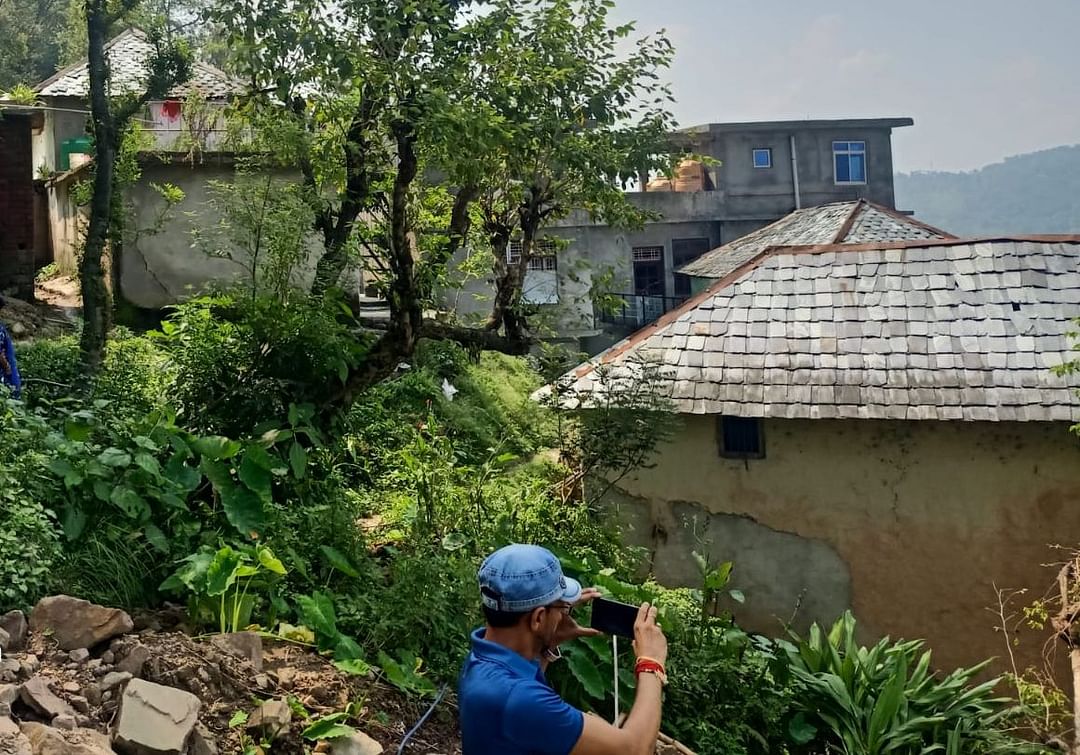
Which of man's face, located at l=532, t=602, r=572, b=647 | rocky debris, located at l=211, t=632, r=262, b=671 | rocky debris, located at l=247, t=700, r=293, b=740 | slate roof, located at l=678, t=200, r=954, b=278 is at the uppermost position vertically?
slate roof, located at l=678, t=200, r=954, b=278

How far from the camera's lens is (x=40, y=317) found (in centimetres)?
1430

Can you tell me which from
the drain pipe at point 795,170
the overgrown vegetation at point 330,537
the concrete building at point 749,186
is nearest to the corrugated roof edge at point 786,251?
the overgrown vegetation at point 330,537

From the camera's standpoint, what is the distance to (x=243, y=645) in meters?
5.24

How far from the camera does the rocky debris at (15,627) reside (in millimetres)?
4613

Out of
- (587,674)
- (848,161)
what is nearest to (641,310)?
(848,161)

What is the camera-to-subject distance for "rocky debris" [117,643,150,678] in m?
4.64

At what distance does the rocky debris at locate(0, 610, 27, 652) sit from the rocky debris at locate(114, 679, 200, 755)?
0.72m

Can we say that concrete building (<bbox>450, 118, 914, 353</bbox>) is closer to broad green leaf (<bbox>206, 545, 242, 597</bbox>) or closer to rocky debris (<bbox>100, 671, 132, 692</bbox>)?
broad green leaf (<bbox>206, 545, 242, 597</bbox>)

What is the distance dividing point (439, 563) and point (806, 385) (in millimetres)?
5080

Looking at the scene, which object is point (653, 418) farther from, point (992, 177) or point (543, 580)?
point (992, 177)

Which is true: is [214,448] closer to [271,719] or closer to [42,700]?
[271,719]

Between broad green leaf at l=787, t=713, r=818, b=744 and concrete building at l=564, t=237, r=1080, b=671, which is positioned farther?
concrete building at l=564, t=237, r=1080, b=671

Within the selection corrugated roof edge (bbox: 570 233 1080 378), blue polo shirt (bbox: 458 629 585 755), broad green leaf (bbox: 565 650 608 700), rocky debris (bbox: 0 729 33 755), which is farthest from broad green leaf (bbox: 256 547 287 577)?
corrugated roof edge (bbox: 570 233 1080 378)

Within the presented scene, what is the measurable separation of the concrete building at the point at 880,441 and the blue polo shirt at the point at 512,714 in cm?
604
